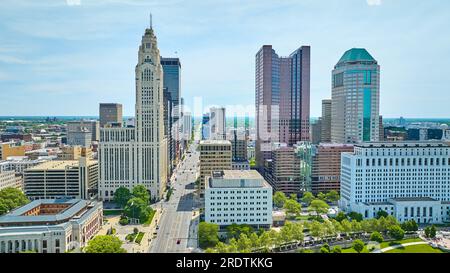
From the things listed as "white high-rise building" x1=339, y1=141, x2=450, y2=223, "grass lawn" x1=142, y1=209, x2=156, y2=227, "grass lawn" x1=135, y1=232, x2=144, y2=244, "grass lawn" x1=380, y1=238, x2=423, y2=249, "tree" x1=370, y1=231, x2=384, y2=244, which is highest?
"white high-rise building" x1=339, y1=141, x2=450, y2=223

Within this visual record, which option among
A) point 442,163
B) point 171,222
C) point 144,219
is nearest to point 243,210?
point 171,222

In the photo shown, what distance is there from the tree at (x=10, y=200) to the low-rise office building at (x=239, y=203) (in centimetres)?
449

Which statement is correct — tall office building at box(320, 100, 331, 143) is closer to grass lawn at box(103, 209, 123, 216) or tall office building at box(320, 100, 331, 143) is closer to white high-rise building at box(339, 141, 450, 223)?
white high-rise building at box(339, 141, 450, 223)

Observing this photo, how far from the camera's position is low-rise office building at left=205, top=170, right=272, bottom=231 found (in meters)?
8.38

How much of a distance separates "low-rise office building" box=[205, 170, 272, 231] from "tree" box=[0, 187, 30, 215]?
14.7 feet

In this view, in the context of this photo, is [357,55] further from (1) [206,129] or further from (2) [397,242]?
(1) [206,129]

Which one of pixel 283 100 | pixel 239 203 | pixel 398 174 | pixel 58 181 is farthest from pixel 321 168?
pixel 58 181

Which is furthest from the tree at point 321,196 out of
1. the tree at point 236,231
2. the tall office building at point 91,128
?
the tall office building at point 91,128

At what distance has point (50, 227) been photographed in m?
5.91

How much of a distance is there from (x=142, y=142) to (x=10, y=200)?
4.36 m

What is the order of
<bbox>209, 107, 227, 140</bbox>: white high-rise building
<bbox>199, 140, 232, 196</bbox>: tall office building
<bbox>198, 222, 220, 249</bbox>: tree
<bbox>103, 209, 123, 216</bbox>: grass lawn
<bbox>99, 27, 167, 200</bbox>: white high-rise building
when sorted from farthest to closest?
<bbox>209, 107, 227, 140</bbox>: white high-rise building
<bbox>99, 27, 167, 200</bbox>: white high-rise building
<bbox>199, 140, 232, 196</bbox>: tall office building
<bbox>103, 209, 123, 216</bbox>: grass lawn
<bbox>198, 222, 220, 249</bbox>: tree

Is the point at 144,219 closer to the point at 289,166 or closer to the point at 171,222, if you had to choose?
the point at 171,222


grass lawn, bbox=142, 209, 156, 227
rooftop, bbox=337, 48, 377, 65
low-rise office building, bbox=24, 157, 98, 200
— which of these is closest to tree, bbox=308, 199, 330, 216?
rooftop, bbox=337, 48, 377, 65
